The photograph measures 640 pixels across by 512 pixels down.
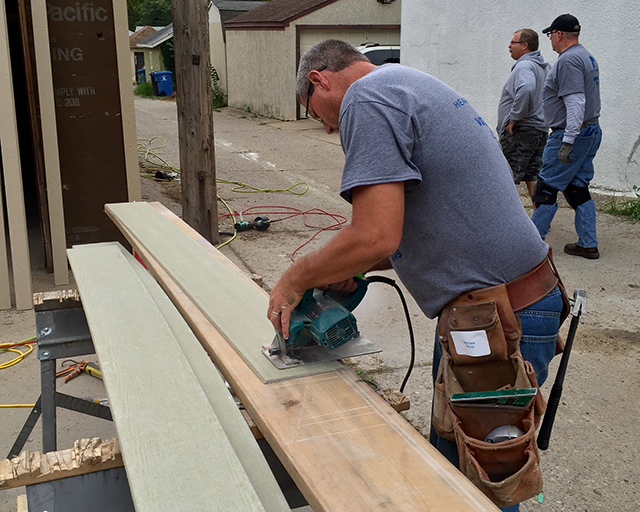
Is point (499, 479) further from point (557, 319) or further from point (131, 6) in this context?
point (131, 6)

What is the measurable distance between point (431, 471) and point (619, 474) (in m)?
2.07

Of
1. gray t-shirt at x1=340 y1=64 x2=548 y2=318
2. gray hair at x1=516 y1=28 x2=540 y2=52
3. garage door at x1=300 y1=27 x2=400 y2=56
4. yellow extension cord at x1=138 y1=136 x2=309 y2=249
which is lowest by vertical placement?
→ yellow extension cord at x1=138 y1=136 x2=309 y2=249

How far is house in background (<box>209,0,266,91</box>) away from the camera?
2348cm

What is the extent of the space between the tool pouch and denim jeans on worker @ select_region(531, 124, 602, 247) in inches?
176

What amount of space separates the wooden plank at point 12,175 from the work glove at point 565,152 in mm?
4718

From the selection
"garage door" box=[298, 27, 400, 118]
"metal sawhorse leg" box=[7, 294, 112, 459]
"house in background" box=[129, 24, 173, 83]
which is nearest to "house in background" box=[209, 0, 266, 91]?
"garage door" box=[298, 27, 400, 118]

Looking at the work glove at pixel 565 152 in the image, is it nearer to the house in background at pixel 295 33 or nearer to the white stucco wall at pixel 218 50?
the house in background at pixel 295 33

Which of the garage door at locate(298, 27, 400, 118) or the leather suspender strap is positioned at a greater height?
the garage door at locate(298, 27, 400, 118)

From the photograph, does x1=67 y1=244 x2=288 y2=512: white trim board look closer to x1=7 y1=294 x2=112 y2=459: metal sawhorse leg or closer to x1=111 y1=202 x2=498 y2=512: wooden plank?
x1=111 y1=202 x2=498 y2=512: wooden plank

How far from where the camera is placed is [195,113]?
6.30 metres

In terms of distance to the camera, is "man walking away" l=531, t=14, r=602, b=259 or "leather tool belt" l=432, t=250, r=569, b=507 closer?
"leather tool belt" l=432, t=250, r=569, b=507

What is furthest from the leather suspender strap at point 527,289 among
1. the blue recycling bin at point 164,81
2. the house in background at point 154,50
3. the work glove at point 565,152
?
the house in background at point 154,50

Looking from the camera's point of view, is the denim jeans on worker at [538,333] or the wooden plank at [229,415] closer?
the wooden plank at [229,415]

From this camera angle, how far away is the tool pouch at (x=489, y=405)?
1.97 meters
